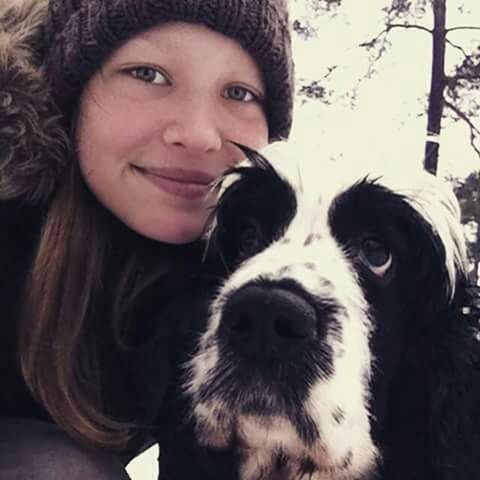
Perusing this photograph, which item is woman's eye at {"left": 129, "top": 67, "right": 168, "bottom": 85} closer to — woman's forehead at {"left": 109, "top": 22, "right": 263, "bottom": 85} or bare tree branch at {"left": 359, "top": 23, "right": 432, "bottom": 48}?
woman's forehead at {"left": 109, "top": 22, "right": 263, "bottom": 85}

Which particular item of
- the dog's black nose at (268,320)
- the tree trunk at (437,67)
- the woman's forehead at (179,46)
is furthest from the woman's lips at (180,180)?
the tree trunk at (437,67)


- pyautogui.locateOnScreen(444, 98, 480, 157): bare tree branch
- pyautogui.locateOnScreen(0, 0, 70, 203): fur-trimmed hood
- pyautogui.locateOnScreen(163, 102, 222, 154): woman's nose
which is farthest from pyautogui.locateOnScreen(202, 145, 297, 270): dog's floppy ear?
pyautogui.locateOnScreen(444, 98, 480, 157): bare tree branch

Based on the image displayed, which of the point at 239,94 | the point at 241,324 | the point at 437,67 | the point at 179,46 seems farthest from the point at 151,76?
the point at 437,67

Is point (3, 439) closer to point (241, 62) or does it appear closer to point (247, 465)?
point (247, 465)

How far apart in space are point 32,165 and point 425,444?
4.04 ft

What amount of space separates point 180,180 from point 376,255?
2.07ft

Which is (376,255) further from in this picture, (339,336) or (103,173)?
(103,173)

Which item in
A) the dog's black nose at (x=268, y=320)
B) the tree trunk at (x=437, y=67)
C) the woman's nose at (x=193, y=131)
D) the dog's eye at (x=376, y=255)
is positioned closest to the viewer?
the dog's black nose at (x=268, y=320)

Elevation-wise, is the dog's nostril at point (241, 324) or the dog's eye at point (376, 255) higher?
the dog's eye at point (376, 255)

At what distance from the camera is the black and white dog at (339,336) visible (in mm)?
1999

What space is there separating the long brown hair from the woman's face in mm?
98

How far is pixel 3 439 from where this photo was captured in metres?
2.50

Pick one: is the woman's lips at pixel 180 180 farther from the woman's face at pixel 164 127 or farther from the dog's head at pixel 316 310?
the dog's head at pixel 316 310

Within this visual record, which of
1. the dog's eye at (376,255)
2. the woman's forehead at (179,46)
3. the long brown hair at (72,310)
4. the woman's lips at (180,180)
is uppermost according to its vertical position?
the woman's forehead at (179,46)
